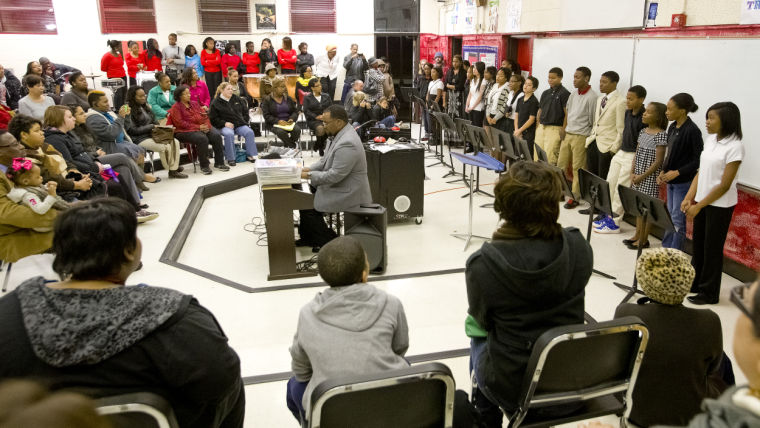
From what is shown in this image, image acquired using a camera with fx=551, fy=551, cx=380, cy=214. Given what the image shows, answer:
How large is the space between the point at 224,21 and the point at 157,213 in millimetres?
8671

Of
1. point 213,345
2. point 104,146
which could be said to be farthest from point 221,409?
point 104,146

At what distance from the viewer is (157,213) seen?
606 centimetres

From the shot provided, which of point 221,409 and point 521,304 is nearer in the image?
point 221,409

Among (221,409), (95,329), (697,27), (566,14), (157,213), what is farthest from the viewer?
(566,14)

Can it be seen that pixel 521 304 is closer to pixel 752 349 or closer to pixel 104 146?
pixel 752 349

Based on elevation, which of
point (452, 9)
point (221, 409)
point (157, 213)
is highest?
point (452, 9)

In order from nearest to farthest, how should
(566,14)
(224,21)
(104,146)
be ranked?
1. (104,146)
2. (566,14)
3. (224,21)

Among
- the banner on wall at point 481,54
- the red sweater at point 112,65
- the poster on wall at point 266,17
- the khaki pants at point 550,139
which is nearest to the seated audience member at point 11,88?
the red sweater at point 112,65

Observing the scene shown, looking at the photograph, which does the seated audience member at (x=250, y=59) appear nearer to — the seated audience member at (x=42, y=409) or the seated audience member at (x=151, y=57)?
the seated audience member at (x=151, y=57)

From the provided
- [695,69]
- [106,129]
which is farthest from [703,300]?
[106,129]

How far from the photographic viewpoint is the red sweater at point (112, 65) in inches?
455

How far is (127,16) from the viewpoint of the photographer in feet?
41.5

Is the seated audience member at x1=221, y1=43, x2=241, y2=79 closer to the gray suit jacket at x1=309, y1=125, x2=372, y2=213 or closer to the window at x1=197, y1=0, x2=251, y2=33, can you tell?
the window at x1=197, y1=0, x2=251, y2=33

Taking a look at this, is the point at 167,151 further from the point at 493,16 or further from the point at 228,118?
the point at 493,16
